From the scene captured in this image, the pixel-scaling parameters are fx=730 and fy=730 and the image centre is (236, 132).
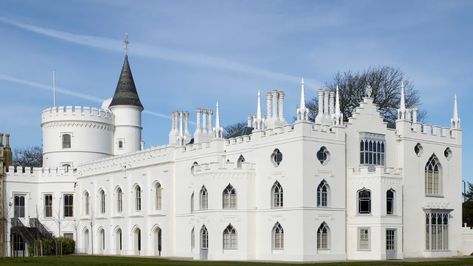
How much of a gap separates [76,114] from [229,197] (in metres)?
23.9

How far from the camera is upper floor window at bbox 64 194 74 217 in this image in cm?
6262

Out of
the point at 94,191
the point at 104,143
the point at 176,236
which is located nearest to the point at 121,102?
the point at 104,143

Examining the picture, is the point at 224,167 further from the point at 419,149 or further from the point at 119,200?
the point at 119,200

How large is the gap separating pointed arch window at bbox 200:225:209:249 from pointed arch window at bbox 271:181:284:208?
4478 mm

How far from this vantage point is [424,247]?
46406 millimetres

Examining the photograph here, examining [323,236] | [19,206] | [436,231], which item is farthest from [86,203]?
[436,231]

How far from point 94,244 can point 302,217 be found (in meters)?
24.7

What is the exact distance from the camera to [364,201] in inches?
1710

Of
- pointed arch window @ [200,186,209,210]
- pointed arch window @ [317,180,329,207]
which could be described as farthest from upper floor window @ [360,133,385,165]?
pointed arch window @ [200,186,209,210]

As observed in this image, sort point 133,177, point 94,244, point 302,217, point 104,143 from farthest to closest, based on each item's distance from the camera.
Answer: point 104,143
point 94,244
point 133,177
point 302,217

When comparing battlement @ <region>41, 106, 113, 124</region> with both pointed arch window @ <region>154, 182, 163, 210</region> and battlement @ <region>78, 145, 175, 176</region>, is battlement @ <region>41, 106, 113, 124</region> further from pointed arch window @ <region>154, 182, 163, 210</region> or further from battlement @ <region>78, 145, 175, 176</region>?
pointed arch window @ <region>154, 182, 163, 210</region>

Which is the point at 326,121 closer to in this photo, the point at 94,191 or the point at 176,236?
the point at 176,236

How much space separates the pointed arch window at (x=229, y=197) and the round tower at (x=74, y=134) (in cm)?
2285

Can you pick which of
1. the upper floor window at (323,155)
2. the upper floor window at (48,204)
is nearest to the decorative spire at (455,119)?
the upper floor window at (323,155)
